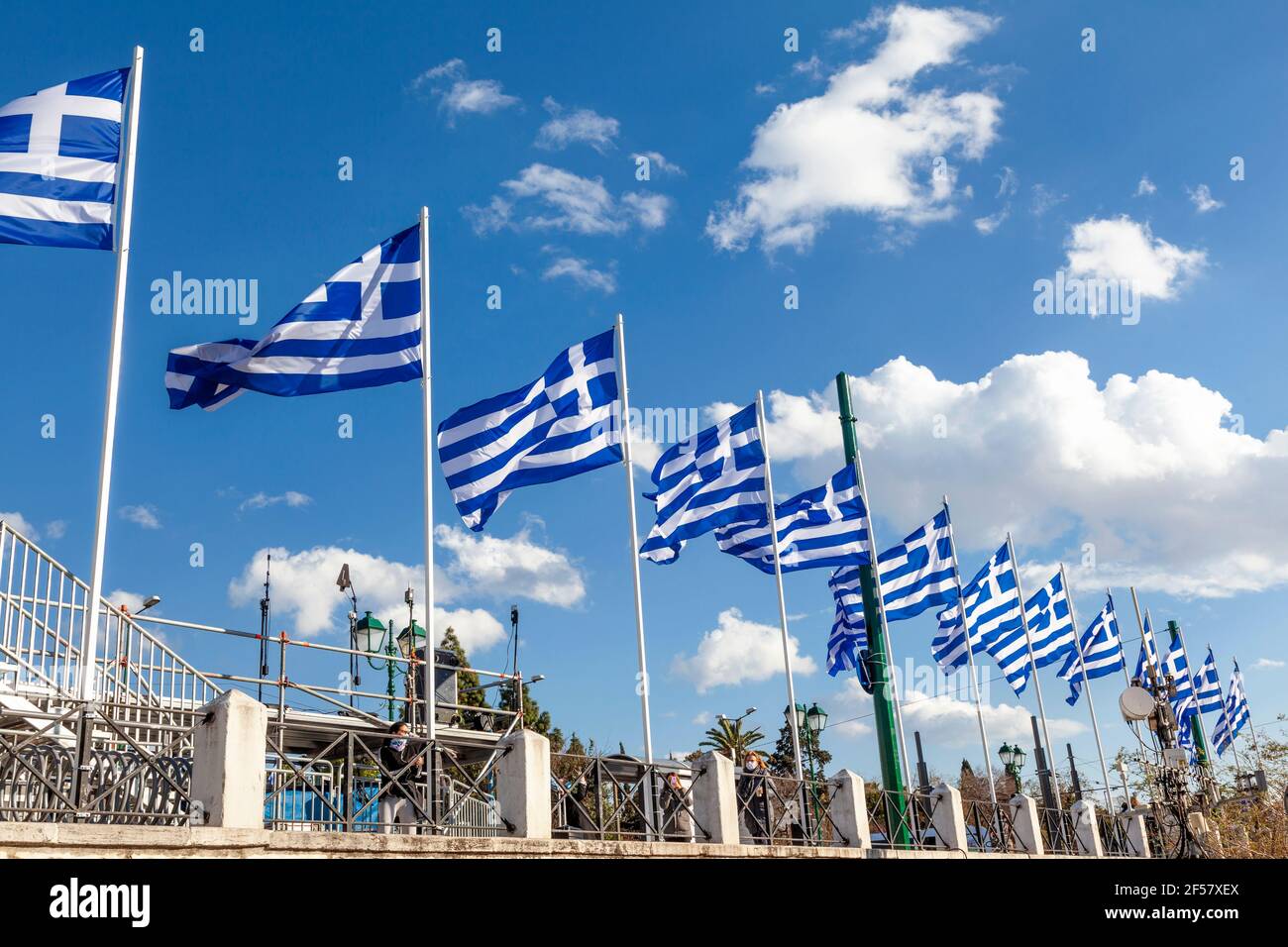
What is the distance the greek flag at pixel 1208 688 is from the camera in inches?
1748

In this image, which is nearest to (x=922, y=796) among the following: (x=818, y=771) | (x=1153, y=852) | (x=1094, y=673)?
(x=1153, y=852)

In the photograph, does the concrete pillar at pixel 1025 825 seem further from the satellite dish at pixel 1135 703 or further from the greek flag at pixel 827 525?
the greek flag at pixel 827 525

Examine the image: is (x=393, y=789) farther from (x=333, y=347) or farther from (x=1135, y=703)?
(x=1135, y=703)

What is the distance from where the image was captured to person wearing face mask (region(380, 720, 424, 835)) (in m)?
11.9

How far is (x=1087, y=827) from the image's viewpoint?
27.6 meters

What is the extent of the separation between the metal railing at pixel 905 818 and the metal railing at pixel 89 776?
40.5 ft

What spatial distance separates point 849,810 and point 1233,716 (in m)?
38.8

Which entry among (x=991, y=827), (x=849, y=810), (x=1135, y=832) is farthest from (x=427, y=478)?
(x=1135, y=832)

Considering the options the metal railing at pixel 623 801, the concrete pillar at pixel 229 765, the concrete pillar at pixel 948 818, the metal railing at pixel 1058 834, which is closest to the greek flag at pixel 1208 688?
the metal railing at pixel 1058 834

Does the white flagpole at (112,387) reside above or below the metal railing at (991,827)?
above

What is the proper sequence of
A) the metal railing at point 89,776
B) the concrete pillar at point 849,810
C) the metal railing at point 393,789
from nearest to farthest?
the metal railing at point 89,776 → the metal railing at point 393,789 → the concrete pillar at point 849,810

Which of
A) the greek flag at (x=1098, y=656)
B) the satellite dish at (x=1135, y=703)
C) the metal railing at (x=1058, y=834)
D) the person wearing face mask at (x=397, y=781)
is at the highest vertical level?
the greek flag at (x=1098, y=656)

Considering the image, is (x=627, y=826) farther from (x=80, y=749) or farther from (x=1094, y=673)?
(x=1094, y=673)

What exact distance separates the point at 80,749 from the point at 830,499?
16.3m
